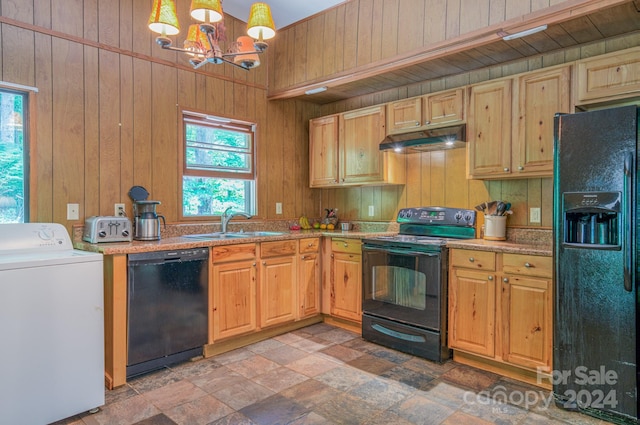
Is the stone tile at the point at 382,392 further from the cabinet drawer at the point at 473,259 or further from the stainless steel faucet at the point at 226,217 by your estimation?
the stainless steel faucet at the point at 226,217

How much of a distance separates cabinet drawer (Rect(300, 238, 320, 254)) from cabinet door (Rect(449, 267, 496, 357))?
134 cm

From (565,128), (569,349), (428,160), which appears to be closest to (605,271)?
(569,349)

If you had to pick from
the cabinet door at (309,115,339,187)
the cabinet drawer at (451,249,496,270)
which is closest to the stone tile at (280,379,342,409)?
the cabinet drawer at (451,249,496,270)

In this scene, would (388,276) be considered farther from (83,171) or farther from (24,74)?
(24,74)

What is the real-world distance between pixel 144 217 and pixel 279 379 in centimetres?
156

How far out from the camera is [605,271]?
2.16 meters

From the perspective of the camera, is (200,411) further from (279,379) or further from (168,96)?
(168,96)

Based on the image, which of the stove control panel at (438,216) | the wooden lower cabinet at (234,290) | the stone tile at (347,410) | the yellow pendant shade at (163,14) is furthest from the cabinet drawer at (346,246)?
the yellow pendant shade at (163,14)

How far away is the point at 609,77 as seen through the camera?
2.46m

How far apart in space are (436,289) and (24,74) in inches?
128

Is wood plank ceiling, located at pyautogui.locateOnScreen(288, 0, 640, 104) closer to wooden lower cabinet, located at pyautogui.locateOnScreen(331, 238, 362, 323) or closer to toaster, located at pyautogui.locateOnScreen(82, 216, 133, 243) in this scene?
wooden lower cabinet, located at pyautogui.locateOnScreen(331, 238, 362, 323)

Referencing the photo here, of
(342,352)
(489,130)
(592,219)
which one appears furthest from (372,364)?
(489,130)

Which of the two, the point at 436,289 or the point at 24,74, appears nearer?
the point at 24,74

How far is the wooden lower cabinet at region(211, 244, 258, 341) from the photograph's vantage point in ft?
10.1
